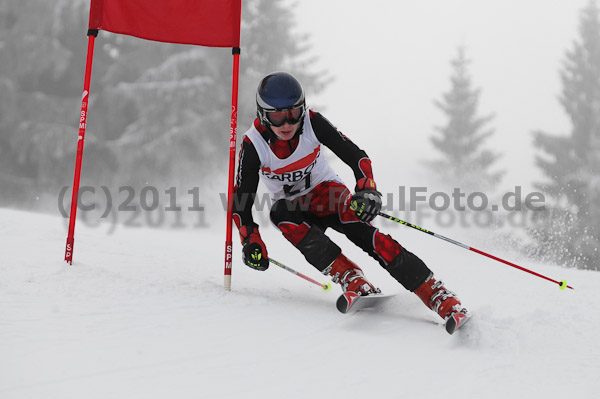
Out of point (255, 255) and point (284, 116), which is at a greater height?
point (284, 116)

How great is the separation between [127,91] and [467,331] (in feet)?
45.1

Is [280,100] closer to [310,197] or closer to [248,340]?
[310,197]

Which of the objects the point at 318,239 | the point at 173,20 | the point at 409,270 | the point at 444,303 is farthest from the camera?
the point at 173,20

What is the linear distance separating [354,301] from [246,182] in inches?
44.0

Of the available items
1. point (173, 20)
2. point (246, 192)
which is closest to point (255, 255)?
point (246, 192)

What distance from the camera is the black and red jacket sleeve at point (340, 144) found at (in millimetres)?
3432

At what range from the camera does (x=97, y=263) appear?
12.5 feet

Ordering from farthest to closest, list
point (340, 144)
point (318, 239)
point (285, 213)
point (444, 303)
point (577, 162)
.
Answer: point (577, 162), point (340, 144), point (285, 213), point (318, 239), point (444, 303)

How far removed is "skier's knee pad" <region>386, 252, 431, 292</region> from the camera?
301 cm

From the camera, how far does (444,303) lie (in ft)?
9.48

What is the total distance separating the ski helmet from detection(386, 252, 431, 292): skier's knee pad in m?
1.12

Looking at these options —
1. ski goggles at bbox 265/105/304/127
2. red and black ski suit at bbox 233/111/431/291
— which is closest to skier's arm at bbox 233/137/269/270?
red and black ski suit at bbox 233/111/431/291

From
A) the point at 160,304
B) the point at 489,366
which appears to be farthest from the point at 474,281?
the point at 160,304

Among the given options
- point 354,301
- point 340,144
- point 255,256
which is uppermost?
point 340,144
